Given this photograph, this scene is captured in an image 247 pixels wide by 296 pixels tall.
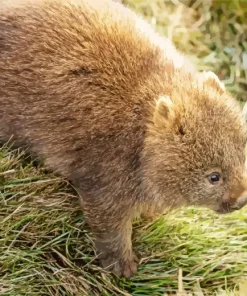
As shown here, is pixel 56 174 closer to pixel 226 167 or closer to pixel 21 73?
pixel 21 73

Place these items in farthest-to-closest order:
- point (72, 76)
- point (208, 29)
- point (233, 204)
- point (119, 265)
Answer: point (208, 29) < point (119, 265) < point (72, 76) < point (233, 204)

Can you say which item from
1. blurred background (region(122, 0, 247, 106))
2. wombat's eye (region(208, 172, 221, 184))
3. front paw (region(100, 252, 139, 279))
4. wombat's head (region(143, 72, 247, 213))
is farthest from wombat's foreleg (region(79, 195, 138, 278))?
blurred background (region(122, 0, 247, 106))

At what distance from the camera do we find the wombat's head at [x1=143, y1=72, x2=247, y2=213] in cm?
375

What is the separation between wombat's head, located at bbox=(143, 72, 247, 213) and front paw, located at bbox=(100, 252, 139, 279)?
1.45 feet

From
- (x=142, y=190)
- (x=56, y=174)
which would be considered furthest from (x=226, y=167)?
(x=56, y=174)

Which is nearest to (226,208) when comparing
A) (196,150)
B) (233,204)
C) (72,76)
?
(233,204)

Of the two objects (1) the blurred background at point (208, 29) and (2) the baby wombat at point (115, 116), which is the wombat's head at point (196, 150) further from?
(1) the blurred background at point (208, 29)

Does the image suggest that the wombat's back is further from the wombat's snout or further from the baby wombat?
the wombat's snout

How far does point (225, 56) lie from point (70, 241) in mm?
2048

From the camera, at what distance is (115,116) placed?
388 cm

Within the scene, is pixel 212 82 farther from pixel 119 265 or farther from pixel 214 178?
pixel 119 265

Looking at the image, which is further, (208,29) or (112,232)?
(208,29)

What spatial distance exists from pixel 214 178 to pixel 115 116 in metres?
0.59

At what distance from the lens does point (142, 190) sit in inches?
154
